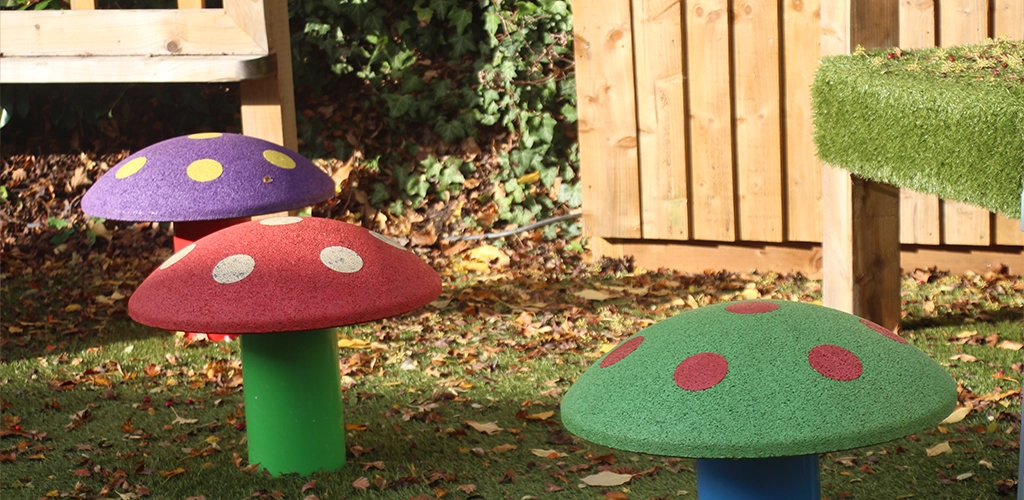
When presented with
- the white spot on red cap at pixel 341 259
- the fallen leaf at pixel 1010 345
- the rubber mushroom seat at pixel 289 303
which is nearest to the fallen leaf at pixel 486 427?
the rubber mushroom seat at pixel 289 303

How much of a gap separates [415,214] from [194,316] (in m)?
3.49

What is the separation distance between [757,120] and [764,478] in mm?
3113

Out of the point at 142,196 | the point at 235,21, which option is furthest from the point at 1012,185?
the point at 235,21

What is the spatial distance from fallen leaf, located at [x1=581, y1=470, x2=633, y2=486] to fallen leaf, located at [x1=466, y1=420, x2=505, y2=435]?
1.57ft

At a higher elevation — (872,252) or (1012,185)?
(1012,185)

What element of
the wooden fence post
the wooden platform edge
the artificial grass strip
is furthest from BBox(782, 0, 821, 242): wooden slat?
the artificial grass strip

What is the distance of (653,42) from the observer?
16.2 ft

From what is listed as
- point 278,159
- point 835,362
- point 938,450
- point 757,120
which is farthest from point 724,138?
point 835,362

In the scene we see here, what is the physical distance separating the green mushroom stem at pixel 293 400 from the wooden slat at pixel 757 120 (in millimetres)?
2556

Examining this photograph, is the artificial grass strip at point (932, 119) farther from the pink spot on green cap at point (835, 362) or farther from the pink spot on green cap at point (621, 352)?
the pink spot on green cap at point (621, 352)

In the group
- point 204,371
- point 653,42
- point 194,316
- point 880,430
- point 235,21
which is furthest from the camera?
point 653,42

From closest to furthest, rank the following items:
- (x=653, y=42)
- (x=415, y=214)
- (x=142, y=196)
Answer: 1. (x=142, y=196)
2. (x=653, y=42)
3. (x=415, y=214)

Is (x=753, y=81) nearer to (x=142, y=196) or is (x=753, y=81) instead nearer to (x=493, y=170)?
(x=493, y=170)

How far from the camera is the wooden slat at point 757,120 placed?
472 centimetres
